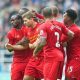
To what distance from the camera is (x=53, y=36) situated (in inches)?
445

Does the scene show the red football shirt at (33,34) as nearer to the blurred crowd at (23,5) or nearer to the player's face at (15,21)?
the player's face at (15,21)

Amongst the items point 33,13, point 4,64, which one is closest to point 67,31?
point 33,13

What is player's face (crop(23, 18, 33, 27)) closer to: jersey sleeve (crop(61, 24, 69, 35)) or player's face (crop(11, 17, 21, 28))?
player's face (crop(11, 17, 21, 28))

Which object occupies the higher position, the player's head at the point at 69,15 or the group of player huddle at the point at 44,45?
the player's head at the point at 69,15

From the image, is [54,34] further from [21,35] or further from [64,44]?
[21,35]

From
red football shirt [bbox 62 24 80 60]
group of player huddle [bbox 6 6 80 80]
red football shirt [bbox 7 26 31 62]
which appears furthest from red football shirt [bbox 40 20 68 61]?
red football shirt [bbox 7 26 31 62]

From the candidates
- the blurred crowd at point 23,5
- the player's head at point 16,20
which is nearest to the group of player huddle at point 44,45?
the player's head at point 16,20

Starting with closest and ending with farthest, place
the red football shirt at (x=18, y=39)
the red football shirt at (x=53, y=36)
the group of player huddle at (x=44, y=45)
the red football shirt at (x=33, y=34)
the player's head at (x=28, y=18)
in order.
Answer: the red football shirt at (x=53, y=36)
the group of player huddle at (x=44, y=45)
the player's head at (x=28, y=18)
the red football shirt at (x=33, y=34)
the red football shirt at (x=18, y=39)

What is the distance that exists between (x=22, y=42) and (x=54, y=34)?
1.42 m

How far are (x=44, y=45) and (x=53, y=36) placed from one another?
0.27 m

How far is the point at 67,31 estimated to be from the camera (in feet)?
37.7

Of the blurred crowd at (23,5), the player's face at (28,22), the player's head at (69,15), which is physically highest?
the blurred crowd at (23,5)

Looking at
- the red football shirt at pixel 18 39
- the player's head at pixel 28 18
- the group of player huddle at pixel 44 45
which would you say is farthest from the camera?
the red football shirt at pixel 18 39

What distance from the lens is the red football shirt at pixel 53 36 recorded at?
36.8 feet
